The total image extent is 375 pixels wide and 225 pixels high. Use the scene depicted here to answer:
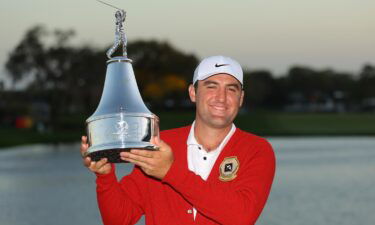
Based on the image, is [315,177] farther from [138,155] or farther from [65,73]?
[65,73]

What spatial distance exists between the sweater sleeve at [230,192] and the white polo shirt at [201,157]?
18 cm

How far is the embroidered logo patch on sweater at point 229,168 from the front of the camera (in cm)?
313

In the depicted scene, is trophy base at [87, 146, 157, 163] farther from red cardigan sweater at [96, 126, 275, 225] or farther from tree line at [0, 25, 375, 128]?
tree line at [0, 25, 375, 128]

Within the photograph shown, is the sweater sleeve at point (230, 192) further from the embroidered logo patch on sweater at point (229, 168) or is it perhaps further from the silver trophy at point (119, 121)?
the silver trophy at point (119, 121)

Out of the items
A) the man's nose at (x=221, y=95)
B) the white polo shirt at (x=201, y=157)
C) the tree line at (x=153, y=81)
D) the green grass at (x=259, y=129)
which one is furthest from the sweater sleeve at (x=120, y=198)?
the tree line at (x=153, y=81)

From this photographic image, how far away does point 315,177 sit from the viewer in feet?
82.7

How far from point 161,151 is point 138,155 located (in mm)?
78

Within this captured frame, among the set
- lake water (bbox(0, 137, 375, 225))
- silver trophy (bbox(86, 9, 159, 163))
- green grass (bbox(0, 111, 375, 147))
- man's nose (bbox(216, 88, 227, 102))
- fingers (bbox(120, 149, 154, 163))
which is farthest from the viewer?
green grass (bbox(0, 111, 375, 147))

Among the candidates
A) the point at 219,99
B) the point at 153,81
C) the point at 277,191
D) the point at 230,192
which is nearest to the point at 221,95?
the point at 219,99

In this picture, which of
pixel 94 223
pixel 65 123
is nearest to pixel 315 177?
pixel 94 223

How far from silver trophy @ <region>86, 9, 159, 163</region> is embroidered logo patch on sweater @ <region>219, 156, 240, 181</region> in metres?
0.43

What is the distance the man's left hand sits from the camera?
2.58 meters

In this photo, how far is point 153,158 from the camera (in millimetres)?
2596

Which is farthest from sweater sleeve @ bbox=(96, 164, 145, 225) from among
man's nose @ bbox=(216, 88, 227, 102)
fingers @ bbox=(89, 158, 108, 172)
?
man's nose @ bbox=(216, 88, 227, 102)
